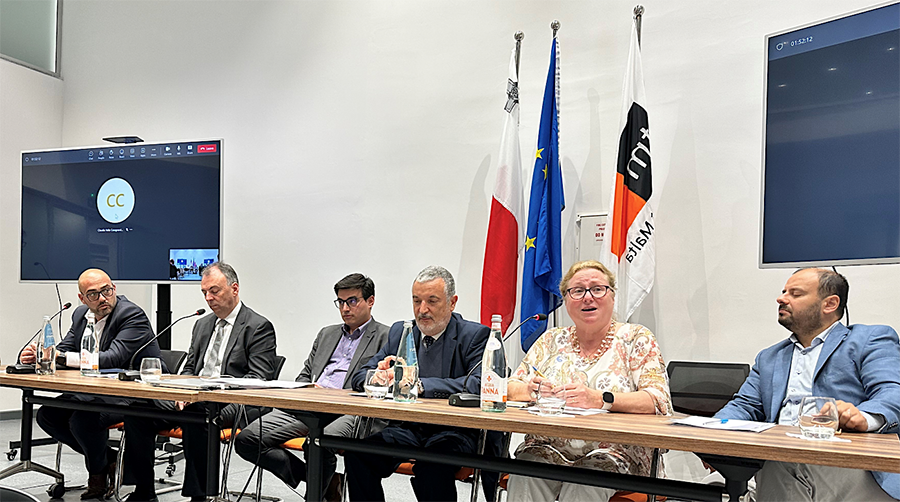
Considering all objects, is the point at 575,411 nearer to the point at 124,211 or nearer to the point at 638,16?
the point at 638,16

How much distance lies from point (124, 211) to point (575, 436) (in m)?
4.07

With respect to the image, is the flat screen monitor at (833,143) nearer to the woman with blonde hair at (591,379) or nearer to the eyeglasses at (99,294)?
the woman with blonde hair at (591,379)

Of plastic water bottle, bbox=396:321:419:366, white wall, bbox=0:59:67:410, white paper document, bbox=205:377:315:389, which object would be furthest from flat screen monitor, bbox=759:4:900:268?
white wall, bbox=0:59:67:410

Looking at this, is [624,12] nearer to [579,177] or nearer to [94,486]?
[579,177]

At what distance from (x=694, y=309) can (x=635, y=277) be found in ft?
1.48

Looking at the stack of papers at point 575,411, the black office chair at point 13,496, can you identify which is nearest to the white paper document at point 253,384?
the stack of papers at point 575,411

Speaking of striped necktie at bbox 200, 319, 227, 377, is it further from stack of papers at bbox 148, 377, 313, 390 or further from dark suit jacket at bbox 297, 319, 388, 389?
stack of papers at bbox 148, 377, 313, 390

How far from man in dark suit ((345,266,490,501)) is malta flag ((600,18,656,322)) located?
109 cm

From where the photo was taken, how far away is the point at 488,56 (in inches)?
199

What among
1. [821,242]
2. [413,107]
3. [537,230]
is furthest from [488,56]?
[821,242]

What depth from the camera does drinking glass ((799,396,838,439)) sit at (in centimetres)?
193

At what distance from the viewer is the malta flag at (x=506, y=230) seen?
14.7 feet

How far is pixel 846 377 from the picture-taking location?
2.53 meters

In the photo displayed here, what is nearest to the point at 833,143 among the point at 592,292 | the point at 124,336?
the point at 592,292
